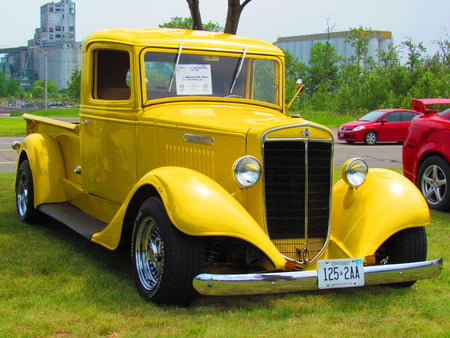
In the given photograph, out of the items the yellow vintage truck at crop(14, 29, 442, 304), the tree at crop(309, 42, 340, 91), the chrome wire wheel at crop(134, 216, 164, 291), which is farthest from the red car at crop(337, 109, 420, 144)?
the tree at crop(309, 42, 340, 91)

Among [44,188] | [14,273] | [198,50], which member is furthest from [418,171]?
[14,273]

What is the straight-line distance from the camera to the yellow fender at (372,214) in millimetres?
4934

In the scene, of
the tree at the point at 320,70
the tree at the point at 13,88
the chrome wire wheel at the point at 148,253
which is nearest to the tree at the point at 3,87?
the tree at the point at 13,88

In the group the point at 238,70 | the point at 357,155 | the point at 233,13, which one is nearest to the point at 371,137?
the point at 357,155

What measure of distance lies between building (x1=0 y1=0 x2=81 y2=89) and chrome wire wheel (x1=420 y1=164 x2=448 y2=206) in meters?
69.2

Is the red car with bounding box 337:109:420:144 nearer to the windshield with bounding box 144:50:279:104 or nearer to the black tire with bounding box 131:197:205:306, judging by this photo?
the windshield with bounding box 144:50:279:104

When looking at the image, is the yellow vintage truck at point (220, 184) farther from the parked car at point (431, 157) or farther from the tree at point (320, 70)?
the tree at point (320, 70)

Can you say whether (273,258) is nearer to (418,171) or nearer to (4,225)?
(4,225)

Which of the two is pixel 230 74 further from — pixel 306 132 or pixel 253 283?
pixel 253 283

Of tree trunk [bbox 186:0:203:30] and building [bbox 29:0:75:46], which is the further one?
building [bbox 29:0:75:46]

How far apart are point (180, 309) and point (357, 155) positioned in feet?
46.9

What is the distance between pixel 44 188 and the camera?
7270 mm

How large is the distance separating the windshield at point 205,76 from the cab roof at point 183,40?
0.09 metres

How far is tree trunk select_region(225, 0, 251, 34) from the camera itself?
11.0 metres
